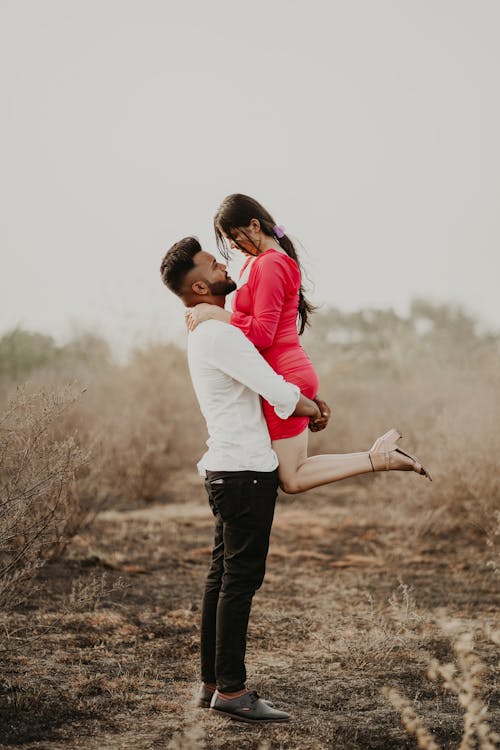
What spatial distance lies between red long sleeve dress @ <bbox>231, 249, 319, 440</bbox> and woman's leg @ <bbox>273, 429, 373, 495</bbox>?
0.15 ft

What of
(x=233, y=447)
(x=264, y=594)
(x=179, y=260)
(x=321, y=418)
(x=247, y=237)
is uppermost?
(x=247, y=237)

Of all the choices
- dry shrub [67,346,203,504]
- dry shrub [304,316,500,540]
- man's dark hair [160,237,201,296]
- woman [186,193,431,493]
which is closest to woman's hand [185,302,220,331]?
woman [186,193,431,493]

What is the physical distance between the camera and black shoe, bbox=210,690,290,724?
368 centimetres

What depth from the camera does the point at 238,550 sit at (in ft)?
11.9

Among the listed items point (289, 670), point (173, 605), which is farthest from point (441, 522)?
point (289, 670)

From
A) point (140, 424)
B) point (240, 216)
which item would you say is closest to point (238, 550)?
point (240, 216)

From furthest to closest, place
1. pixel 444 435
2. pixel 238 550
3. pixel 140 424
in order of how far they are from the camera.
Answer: pixel 140 424 < pixel 444 435 < pixel 238 550

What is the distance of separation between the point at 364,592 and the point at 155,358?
36.8 feet

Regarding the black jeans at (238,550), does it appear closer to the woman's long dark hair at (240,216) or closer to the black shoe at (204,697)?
the black shoe at (204,697)

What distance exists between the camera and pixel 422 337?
31.4 meters

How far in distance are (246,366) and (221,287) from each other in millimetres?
443

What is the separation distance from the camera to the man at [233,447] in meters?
3.54

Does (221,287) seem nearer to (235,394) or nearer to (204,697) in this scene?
(235,394)

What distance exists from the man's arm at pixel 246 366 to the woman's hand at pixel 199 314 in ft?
0.40
